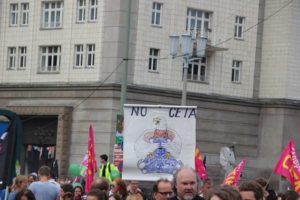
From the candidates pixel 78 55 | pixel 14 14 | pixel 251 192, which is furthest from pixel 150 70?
pixel 251 192

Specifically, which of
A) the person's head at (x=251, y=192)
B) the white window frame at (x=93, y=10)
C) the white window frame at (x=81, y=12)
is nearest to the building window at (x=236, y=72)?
the white window frame at (x=93, y=10)

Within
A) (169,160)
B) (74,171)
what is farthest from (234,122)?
(169,160)

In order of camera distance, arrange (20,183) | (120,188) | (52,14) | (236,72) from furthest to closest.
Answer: (236,72) < (52,14) < (120,188) < (20,183)

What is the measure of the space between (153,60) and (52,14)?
16.1 ft

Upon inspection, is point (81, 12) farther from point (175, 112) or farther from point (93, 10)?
point (175, 112)

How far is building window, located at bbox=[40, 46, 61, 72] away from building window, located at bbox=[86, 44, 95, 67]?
1.62 meters

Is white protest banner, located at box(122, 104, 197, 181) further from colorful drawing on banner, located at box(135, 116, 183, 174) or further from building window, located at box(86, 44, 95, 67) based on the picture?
building window, located at box(86, 44, 95, 67)

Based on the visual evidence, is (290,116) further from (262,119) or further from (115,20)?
(115,20)

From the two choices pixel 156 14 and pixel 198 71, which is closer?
pixel 156 14

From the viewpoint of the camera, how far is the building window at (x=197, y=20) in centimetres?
5178

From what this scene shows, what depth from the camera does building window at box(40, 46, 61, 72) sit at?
169 feet

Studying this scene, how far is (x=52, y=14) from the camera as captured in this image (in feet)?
170

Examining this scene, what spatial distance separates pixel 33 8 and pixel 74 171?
11067 millimetres

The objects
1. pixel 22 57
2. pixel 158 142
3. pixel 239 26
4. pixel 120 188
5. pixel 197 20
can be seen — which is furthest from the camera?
pixel 239 26
